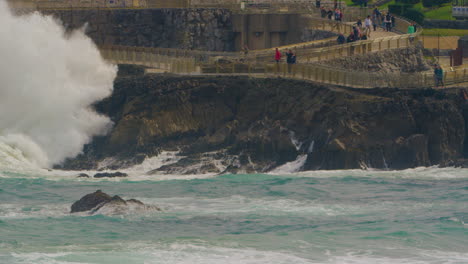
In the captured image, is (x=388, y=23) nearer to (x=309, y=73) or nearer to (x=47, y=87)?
(x=309, y=73)

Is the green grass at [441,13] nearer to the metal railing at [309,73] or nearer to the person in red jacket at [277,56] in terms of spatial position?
the metal railing at [309,73]

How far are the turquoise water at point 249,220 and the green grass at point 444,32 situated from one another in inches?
645

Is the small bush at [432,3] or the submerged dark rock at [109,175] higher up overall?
the small bush at [432,3]

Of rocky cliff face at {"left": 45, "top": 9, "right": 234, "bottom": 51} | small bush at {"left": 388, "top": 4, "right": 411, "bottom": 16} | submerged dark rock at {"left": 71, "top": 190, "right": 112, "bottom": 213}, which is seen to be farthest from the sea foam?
small bush at {"left": 388, "top": 4, "right": 411, "bottom": 16}

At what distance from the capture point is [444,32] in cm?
5631

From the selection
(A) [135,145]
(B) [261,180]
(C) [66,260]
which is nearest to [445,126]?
(B) [261,180]

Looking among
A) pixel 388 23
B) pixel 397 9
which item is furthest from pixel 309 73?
pixel 397 9

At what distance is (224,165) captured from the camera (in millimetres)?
41000

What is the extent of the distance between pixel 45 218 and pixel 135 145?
35.8 ft

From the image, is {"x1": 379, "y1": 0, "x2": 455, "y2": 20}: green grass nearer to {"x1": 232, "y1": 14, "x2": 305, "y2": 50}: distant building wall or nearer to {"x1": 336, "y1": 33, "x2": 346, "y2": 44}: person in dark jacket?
{"x1": 232, "y1": 14, "x2": 305, "y2": 50}: distant building wall

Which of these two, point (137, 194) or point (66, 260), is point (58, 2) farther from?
point (66, 260)

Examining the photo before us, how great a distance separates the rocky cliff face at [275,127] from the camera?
40.5m

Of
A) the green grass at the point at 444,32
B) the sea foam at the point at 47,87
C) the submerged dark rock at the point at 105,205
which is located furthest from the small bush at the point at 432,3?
the submerged dark rock at the point at 105,205

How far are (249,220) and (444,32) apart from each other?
27068mm
